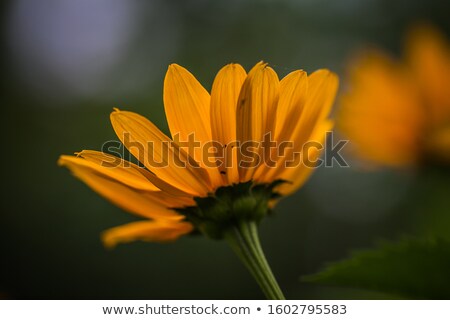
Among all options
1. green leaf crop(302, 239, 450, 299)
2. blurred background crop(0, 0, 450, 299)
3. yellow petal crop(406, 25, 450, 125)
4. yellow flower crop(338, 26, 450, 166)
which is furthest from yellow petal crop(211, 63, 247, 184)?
→ blurred background crop(0, 0, 450, 299)

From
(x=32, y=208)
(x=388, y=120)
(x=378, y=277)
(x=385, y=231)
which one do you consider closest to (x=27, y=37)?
(x=32, y=208)

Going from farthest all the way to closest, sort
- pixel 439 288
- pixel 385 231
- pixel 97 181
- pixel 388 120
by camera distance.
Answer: pixel 385 231 < pixel 388 120 < pixel 97 181 < pixel 439 288

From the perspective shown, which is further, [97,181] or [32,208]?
[32,208]

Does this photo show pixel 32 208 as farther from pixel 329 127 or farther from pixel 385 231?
pixel 329 127

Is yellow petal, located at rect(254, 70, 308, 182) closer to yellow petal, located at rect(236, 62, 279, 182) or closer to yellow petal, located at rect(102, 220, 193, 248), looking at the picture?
yellow petal, located at rect(236, 62, 279, 182)

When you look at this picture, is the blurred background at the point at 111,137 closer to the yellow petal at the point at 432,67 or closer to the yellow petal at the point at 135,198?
the yellow petal at the point at 432,67

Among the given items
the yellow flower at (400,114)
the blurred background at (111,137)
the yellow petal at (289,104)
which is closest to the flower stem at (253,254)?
the yellow petal at (289,104)
